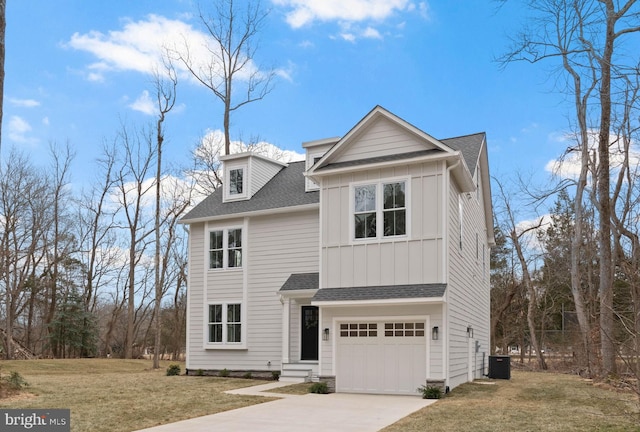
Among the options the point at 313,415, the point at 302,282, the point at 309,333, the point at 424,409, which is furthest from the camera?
the point at 309,333

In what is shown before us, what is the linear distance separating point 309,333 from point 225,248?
4.25 meters

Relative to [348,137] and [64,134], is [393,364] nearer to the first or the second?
[348,137]

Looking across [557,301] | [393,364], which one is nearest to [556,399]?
[393,364]

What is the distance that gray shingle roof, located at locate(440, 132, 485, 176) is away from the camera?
1861 cm

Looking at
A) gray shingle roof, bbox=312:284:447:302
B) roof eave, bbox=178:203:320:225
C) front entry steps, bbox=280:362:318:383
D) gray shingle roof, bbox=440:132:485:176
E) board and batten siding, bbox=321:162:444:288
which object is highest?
gray shingle roof, bbox=440:132:485:176

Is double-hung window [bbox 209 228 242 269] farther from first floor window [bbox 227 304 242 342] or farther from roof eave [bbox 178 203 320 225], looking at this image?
first floor window [bbox 227 304 242 342]

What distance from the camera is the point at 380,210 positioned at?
50.3ft

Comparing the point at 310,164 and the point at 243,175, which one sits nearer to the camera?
the point at 310,164

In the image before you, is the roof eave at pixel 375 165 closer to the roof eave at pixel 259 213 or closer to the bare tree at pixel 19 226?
the roof eave at pixel 259 213

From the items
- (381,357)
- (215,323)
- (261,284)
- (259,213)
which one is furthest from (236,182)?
(381,357)

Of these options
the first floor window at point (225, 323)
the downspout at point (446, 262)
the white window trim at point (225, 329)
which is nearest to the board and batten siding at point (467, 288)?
the downspout at point (446, 262)

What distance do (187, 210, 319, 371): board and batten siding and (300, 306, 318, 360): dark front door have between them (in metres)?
0.81

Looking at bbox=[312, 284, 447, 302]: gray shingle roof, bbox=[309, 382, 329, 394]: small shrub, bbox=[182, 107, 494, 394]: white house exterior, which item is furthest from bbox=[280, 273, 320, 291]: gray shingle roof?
bbox=[309, 382, 329, 394]: small shrub

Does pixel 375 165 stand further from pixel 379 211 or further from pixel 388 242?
pixel 388 242
